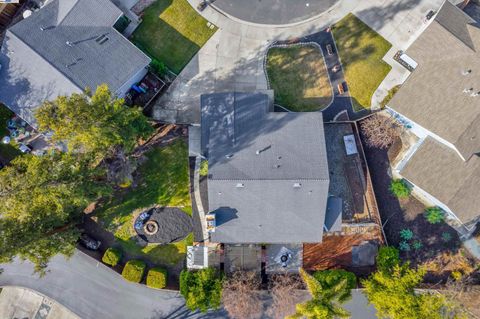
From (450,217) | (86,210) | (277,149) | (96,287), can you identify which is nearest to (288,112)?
(277,149)

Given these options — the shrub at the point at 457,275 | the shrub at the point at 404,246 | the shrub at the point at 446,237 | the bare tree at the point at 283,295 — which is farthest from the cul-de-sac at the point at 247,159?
the shrub at the point at 446,237

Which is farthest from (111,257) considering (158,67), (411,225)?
(411,225)

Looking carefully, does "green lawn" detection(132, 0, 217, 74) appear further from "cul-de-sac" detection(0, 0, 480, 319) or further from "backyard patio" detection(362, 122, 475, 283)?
"backyard patio" detection(362, 122, 475, 283)

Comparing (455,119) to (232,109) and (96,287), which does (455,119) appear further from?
(96,287)

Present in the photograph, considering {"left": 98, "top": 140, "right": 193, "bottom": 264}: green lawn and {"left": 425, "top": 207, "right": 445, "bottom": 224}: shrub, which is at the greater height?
{"left": 425, "top": 207, "right": 445, "bottom": 224}: shrub

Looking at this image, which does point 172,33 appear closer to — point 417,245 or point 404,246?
point 404,246

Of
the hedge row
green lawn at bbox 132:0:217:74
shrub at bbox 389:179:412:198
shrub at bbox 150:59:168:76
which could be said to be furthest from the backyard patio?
the hedge row

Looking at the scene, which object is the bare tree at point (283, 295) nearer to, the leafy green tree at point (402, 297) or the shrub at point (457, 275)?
the leafy green tree at point (402, 297)
